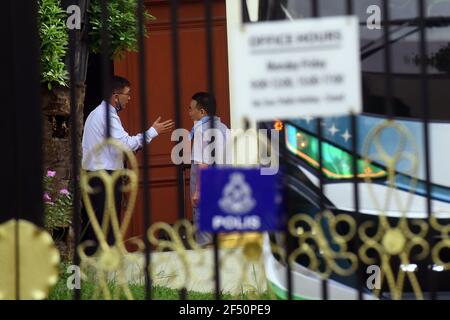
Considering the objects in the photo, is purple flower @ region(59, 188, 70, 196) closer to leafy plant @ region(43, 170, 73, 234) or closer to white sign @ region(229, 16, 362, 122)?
leafy plant @ region(43, 170, 73, 234)

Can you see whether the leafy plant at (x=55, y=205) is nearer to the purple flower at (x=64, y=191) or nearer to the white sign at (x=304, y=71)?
the purple flower at (x=64, y=191)

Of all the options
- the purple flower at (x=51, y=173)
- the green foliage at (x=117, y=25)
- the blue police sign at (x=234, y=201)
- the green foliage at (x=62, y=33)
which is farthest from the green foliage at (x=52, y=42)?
the blue police sign at (x=234, y=201)

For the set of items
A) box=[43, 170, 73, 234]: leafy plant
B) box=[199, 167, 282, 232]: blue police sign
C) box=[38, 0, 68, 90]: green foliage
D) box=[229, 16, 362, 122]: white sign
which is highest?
box=[38, 0, 68, 90]: green foliage

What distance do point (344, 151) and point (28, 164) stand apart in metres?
2.56

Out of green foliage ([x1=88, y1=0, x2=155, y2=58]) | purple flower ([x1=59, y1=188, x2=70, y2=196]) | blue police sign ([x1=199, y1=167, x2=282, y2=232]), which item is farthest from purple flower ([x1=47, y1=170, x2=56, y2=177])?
blue police sign ([x1=199, y1=167, x2=282, y2=232])

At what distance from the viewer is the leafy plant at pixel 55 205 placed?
251 inches

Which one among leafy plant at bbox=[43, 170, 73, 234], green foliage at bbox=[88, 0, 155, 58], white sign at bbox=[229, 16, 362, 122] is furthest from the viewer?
green foliage at bbox=[88, 0, 155, 58]

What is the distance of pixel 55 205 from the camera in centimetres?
645

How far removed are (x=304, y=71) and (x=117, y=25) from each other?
13.7 ft

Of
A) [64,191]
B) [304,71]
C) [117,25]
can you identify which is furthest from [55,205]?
[304,71]

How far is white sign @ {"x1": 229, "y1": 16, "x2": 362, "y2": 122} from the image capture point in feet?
10.2

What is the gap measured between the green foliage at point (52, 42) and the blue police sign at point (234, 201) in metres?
3.45

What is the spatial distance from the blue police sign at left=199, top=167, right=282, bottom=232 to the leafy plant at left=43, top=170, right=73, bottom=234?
3317 millimetres
